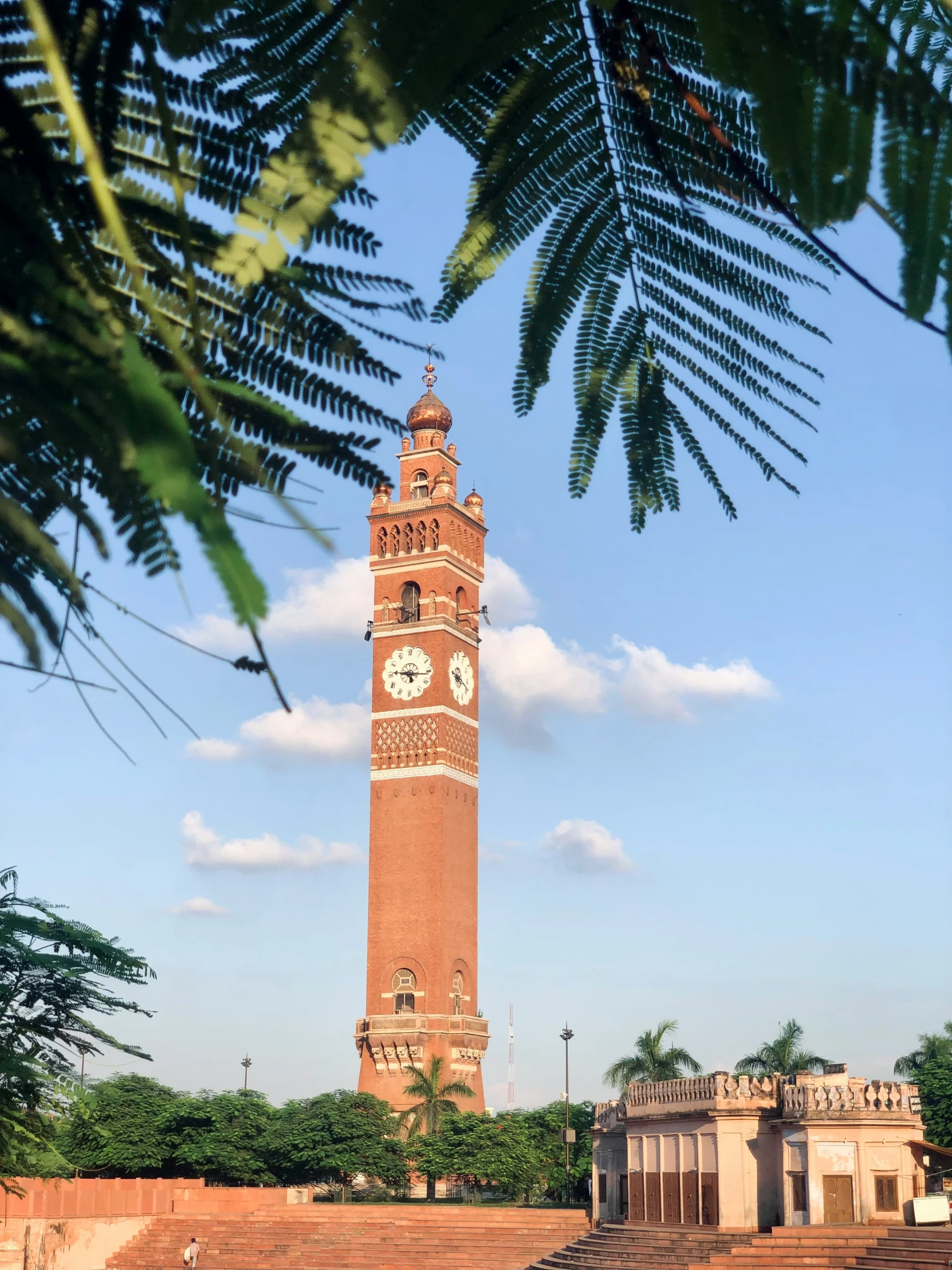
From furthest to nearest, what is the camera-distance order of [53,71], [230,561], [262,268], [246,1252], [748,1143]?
[246,1252] < [748,1143] < [262,268] < [53,71] < [230,561]

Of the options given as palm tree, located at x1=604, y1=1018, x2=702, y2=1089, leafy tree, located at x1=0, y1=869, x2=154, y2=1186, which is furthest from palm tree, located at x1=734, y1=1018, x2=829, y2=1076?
leafy tree, located at x1=0, y1=869, x2=154, y2=1186

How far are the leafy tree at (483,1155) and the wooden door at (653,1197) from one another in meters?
15.4

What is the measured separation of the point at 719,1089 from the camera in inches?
1104

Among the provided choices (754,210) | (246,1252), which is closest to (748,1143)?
(246,1252)

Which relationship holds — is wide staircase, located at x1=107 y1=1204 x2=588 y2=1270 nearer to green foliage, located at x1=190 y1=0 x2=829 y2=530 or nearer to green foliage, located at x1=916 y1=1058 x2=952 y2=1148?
green foliage, located at x1=916 y1=1058 x2=952 y2=1148

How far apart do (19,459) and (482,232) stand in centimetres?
91

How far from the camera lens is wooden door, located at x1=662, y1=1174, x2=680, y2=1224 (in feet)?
94.5

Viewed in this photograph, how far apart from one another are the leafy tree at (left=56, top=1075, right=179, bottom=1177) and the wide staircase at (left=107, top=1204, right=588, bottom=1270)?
6034mm

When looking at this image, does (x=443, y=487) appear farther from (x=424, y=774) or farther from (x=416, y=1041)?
(x=416, y=1041)

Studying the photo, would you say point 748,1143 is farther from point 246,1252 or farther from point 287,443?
point 287,443

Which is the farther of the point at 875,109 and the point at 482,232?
the point at 482,232

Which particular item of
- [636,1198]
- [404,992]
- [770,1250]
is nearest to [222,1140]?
[404,992]

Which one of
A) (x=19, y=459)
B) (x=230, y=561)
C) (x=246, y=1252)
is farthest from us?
(x=246, y=1252)

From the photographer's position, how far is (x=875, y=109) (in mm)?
1723
